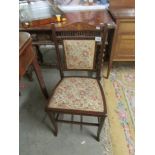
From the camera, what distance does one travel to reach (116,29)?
1855 mm

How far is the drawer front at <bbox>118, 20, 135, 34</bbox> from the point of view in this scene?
1822 mm

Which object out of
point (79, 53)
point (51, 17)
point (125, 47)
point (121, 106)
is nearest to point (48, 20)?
point (51, 17)

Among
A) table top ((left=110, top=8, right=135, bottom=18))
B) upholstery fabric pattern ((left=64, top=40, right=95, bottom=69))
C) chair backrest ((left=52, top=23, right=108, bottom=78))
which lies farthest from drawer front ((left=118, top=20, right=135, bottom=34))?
upholstery fabric pattern ((left=64, top=40, right=95, bottom=69))

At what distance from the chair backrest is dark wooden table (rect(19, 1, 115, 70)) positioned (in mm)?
186

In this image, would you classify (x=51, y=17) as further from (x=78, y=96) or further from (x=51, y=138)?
(x=51, y=138)

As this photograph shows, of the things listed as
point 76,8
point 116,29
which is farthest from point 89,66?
point 76,8

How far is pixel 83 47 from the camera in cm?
147

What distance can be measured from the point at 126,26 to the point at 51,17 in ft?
2.67

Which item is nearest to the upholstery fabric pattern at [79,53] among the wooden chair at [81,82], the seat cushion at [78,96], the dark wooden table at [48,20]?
the wooden chair at [81,82]
